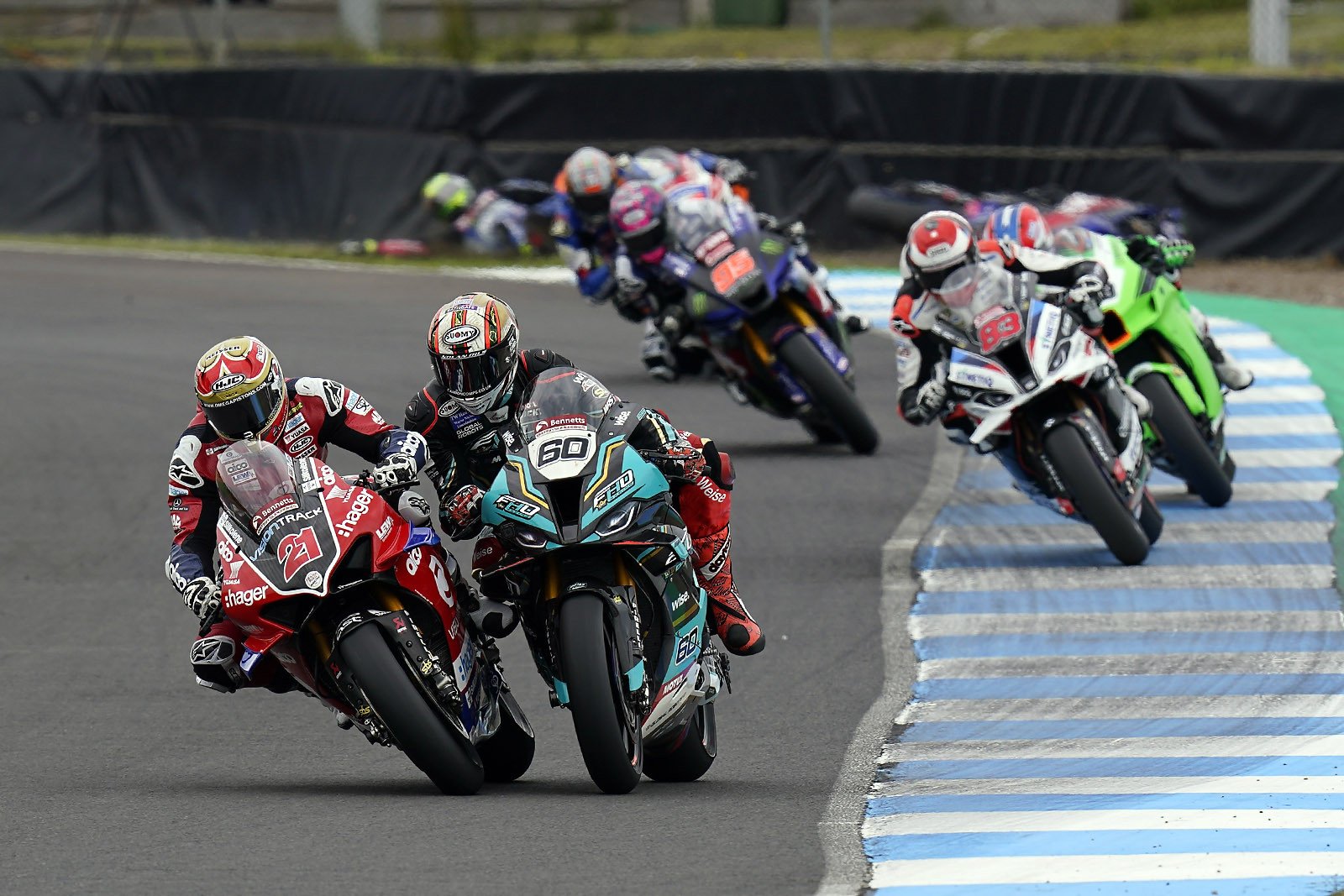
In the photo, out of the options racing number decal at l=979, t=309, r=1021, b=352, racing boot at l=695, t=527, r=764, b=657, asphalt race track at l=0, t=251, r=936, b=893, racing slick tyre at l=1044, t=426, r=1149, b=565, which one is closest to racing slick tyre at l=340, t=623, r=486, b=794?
asphalt race track at l=0, t=251, r=936, b=893

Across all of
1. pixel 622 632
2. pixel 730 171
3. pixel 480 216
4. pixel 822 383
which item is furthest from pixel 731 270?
pixel 480 216

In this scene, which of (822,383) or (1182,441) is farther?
(822,383)

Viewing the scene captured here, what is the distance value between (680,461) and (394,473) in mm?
878

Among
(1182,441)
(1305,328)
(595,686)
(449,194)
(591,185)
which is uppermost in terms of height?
(595,686)

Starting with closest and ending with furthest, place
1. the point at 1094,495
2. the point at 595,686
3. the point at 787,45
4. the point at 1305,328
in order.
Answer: the point at 595,686 → the point at 1094,495 → the point at 1305,328 → the point at 787,45

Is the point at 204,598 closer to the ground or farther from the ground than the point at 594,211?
farther from the ground

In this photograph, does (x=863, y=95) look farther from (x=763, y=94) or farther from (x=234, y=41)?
(x=234, y=41)

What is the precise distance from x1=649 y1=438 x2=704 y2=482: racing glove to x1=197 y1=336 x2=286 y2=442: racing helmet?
47.2 inches

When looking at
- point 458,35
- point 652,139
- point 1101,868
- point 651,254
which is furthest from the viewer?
point 458,35

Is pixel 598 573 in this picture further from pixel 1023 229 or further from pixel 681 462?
pixel 1023 229

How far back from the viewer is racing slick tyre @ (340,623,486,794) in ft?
19.5

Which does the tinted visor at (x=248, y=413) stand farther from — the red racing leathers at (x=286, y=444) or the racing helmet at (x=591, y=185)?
the racing helmet at (x=591, y=185)

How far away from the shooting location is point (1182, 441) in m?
11.0

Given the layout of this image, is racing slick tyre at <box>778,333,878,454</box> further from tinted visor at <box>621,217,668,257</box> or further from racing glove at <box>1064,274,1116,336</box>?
racing glove at <box>1064,274,1116,336</box>
